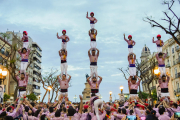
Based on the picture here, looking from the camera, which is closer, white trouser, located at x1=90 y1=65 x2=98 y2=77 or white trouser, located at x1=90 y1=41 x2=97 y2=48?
white trouser, located at x1=90 y1=65 x2=98 y2=77

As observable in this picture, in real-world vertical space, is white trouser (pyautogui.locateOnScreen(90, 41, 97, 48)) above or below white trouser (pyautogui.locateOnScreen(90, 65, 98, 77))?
above

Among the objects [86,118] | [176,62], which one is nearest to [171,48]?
[176,62]

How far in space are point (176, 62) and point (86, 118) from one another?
4179cm

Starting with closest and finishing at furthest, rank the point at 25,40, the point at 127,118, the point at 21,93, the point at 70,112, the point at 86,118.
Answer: the point at 127,118
the point at 70,112
the point at 86,118
the point at 21,93
the point at 25,40

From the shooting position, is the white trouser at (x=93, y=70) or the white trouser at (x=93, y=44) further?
the white trouser at (x=93, y=44)

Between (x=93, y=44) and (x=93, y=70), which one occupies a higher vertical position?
(x=93, y=44)

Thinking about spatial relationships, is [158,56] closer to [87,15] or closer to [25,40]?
[87,15]

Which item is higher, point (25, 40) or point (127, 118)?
point (25, 40)

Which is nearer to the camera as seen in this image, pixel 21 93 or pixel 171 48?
pixel 21 93

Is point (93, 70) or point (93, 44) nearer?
point (93, 70)

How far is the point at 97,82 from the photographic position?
14.8m

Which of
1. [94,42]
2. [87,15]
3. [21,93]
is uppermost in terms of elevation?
[87,15]

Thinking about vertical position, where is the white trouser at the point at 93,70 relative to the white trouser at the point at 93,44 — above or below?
below

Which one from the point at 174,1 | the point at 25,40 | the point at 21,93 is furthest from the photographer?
the point at 174,1
